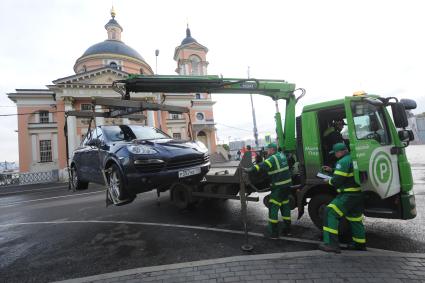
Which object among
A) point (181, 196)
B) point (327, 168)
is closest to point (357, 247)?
point (327, 168)

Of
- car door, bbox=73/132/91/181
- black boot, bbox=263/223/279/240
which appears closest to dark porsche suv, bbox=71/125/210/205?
car door, bbox=73/132/91/181

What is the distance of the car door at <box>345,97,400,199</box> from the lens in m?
4.01

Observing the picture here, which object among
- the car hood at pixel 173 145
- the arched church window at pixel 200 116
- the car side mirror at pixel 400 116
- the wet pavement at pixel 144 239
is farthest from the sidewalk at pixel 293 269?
the arched church window at pixel 200 116

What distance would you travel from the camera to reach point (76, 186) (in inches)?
284

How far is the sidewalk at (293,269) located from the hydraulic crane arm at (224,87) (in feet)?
8.89

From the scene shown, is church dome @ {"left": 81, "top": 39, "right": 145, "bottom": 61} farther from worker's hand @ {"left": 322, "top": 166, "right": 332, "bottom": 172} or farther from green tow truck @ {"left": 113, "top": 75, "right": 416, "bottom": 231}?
worker's hand @ {"left": 322, "top": 166, "right": 332, "bottom": 172}

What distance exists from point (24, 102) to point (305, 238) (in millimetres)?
35459

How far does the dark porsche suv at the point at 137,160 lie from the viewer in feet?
15.3

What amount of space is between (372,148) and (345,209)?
3.47 ft

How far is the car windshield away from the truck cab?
3324 millimetres

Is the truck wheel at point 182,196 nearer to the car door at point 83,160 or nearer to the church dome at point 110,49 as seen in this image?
the car door at point 83,160

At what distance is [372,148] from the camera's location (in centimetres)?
411

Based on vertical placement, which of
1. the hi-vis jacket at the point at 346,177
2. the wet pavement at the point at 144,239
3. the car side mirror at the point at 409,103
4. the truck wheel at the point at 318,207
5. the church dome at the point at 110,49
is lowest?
the wet pavement at the point at 144,239

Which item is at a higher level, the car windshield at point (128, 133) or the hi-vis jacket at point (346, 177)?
the car windshield at point (128, 133)
